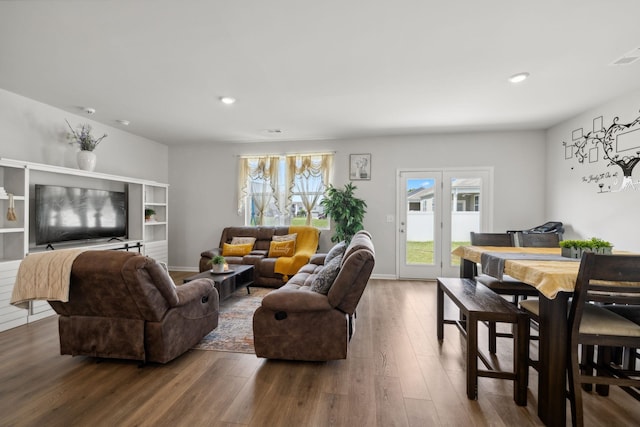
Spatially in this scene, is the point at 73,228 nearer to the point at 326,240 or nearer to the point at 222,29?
the point at 222,29

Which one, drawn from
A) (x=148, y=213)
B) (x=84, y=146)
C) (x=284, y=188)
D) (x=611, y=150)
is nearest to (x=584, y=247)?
(x=611, y=150)

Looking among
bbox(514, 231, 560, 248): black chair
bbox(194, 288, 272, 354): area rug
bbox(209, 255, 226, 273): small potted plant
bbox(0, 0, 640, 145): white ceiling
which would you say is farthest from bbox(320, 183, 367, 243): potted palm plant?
bbox(514, 231, 560, 248): black chair

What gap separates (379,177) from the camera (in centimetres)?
530

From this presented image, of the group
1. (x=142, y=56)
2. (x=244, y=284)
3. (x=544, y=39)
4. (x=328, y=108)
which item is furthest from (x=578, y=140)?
(x=142, y=56)

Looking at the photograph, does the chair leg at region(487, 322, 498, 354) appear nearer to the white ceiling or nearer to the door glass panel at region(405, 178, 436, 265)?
the white ceiling

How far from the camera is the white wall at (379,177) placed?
16.1 ft

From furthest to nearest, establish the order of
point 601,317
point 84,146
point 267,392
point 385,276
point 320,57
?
1. point 385,276
2. point 84,146
3. point 320,57
4. point 267,392
5. point 601,317

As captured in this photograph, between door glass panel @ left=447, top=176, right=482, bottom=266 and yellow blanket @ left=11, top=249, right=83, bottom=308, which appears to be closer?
yellow blanket @ left=11, top=249, right=83, bottom=308

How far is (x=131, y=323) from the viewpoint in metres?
2.16

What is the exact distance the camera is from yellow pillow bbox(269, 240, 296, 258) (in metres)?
4.85

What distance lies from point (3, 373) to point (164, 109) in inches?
127

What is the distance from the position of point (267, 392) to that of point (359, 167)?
4.20m

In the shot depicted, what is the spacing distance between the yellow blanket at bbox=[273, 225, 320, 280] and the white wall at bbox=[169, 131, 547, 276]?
46 centimetres

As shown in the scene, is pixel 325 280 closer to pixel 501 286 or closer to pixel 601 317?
pixel 501 286
